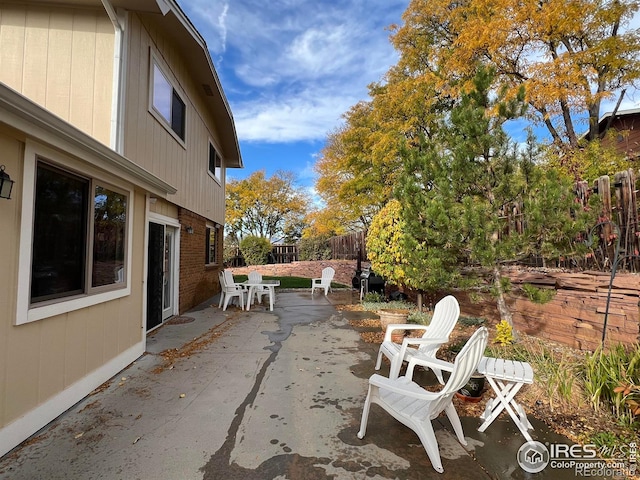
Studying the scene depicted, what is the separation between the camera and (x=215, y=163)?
10891 mm

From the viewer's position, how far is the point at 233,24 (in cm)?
954

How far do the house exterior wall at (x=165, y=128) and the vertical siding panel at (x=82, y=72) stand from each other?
1.51 ft

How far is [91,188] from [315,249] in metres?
17.2

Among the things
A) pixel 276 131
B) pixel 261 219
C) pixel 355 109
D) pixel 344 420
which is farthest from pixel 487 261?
pixel 261 219

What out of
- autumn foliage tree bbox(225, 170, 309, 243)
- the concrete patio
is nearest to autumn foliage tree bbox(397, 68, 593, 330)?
the concrete patio

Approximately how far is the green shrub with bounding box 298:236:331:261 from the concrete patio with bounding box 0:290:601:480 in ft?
50.2

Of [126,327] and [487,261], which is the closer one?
[487,261]

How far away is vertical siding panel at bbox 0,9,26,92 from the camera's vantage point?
4602 millimetres

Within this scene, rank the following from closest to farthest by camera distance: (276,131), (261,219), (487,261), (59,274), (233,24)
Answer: (59,274) < (487,261) < (233,24) < (276,131) < (261,219)

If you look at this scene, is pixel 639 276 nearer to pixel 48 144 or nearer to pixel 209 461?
pixel 209 461

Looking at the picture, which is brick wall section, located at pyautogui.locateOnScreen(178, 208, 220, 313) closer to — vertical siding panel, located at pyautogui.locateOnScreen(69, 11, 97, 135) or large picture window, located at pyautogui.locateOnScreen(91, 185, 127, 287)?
vertical siding panel, located at pyautogui.locateOnScreen(69, 11, 97, 135)

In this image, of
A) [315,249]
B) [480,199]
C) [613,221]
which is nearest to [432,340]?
[480,199]

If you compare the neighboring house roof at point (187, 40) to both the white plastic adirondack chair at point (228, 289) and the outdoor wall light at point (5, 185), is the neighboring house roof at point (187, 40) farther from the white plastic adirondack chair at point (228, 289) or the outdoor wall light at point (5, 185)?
the white plastic adirondack chair at point (228, 289)

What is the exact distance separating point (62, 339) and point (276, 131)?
18455 millimetres
